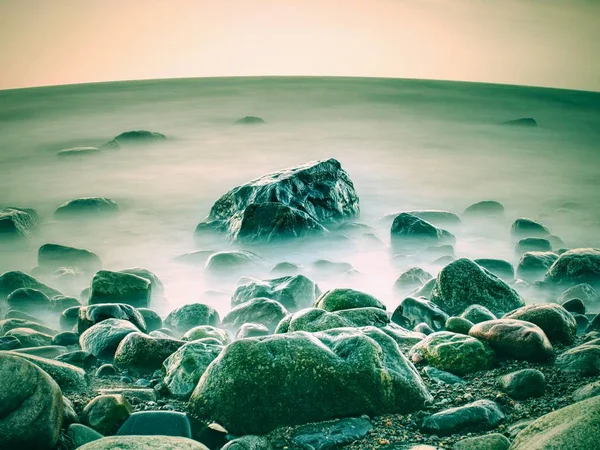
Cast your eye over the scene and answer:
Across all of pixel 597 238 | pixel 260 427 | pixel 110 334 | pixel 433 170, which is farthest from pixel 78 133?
pixel 260 427

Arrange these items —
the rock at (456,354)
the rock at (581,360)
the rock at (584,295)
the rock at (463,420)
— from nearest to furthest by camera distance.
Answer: the rock at (463,420), the rock at (581,360), the rock at (456,354), the rock at (584,295)

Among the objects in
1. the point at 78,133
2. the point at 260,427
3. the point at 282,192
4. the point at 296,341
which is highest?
the point at 78,133

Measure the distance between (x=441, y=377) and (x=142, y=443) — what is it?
2216 mm

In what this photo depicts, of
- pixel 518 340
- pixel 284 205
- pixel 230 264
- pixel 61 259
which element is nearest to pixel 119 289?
pixel 230 264

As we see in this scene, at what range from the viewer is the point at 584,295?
26.7ft

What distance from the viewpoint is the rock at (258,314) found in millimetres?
6676

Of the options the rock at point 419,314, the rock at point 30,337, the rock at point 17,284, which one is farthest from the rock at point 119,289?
the rock at point 419,314

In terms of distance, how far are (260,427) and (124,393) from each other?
103 centimetres

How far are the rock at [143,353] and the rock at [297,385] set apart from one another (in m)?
0.85

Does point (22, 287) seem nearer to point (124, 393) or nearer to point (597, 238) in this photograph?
point (124, 393)

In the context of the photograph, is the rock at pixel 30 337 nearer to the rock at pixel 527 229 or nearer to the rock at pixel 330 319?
the rock at pixel 330 319

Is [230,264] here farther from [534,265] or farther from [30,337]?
[534,265]

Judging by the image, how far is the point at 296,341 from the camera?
168 inches

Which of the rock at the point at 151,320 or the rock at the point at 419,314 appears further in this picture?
the rock at the point at 151,320
